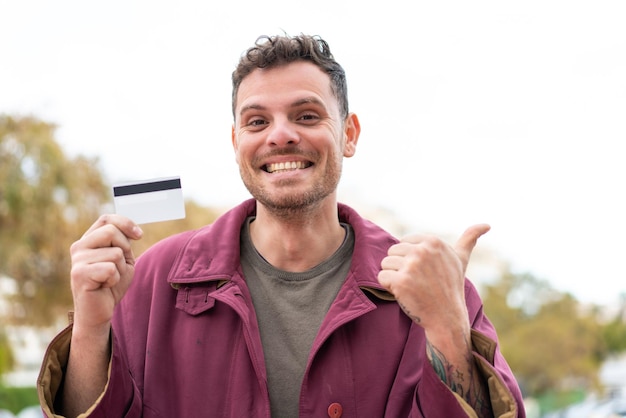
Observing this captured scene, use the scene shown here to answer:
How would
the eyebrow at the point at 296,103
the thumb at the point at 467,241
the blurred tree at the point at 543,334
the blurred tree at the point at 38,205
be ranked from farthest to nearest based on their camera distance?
the blurred tree at the point at 543,334 < the blurred tree at the point at 38,205 < the eyebrow at the point at 296,103 < the thumb at the point at 467,241

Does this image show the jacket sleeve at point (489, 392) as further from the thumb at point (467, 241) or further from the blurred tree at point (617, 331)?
the blurred tree at point (617, 331)

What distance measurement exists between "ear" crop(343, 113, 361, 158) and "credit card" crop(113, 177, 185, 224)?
998 millimetres

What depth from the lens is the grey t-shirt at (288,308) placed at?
2783 mm

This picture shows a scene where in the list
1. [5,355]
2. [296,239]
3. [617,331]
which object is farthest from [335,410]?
[617,331]

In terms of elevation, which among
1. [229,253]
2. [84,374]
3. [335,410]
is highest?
[229,253]

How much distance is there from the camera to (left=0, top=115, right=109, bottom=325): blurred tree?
19.0m

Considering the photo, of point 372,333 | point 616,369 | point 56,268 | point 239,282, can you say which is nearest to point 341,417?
point 372,333

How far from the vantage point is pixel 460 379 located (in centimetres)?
250

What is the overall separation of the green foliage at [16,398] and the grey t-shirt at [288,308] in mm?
23193

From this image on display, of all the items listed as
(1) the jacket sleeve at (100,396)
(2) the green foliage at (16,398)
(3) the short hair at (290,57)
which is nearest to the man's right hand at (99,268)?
(1) the jacket sleeve at (100,396)

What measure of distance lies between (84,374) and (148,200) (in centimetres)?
63

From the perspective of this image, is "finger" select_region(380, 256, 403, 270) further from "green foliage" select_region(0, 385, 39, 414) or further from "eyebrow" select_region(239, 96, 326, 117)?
"green foliage" select_region(0, 385, 39, 414)

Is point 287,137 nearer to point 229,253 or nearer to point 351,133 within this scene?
point 229,253

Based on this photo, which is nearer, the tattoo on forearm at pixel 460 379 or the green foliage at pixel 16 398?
the tattoo on forearm at pixel 460 379
